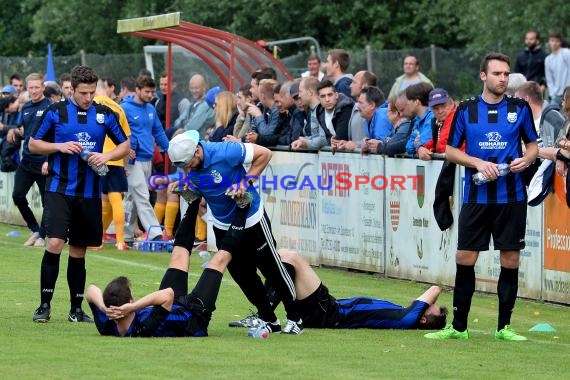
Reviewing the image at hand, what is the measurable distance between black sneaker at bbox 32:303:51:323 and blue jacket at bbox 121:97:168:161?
7711 mm

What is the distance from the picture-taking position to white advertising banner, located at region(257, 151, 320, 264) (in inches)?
706

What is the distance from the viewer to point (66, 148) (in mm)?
12203

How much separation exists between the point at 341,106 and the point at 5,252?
4868 millimetres

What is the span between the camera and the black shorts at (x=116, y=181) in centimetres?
1936

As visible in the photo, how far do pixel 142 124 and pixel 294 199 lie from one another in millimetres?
2853

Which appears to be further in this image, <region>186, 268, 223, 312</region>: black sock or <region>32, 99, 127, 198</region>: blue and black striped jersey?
<region>32, 99, 127, 198</region>: blue and black striped jersey

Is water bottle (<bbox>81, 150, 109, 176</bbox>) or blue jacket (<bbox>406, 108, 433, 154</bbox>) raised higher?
blue jacket (<bbox>406, 108, 433, 154</bbox>)

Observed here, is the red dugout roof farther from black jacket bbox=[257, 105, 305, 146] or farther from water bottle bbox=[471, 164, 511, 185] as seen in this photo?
water bottle bbox=[471, 164, 511, 185]

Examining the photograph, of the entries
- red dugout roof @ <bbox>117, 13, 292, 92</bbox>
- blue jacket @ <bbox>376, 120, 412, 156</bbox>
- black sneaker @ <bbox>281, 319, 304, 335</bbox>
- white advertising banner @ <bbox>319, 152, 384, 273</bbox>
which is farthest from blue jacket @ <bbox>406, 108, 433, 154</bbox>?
red dugout roof @ <bbox>117, 13, 292, 92</bbox>

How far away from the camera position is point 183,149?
11.1 m

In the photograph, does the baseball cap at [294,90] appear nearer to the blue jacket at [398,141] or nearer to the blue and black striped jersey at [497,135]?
the blue jacket at [398,141]

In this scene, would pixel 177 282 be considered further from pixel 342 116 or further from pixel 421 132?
pixel 342 116

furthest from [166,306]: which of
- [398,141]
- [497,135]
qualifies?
[398,141]

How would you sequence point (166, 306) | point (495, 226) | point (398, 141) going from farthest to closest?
point (398, 141), point (495, 226), point (166, 306)
